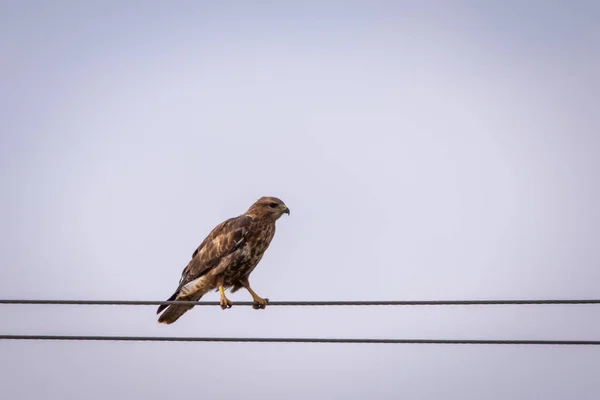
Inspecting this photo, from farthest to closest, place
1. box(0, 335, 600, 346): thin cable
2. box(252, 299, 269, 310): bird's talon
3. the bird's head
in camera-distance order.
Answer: the bird's head, box(252, 299, 269, 310): bird's talon, box(0, 335, 600, 346): thin cable

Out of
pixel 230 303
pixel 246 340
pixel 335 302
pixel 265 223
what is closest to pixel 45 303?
pixel 246 340

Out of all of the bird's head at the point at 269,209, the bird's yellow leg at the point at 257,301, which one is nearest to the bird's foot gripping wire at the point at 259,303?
the bird's yellow leg at the point at 257,301

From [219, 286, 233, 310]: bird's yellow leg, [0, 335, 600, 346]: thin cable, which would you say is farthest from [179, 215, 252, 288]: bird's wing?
[0, 335, 600, 346]: thin cable

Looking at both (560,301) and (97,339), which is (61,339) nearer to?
(97,339)

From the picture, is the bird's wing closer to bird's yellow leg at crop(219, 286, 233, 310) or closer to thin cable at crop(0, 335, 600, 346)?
bird's yellow leg at crop(219, 286, 233, 310)

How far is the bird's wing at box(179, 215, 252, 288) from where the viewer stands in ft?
50.1

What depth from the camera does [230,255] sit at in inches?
599

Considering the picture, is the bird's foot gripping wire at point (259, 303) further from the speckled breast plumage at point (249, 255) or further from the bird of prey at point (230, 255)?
the speckled breast plumage at point (249, 255)

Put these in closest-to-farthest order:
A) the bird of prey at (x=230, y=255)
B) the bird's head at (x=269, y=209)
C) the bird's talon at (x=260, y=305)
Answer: the bird's talon at (x=260, y=305)
the bird of prey at (x=230, y=255)
the bird's head at (x=269, y=209)

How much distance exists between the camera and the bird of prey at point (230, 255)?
1523cm

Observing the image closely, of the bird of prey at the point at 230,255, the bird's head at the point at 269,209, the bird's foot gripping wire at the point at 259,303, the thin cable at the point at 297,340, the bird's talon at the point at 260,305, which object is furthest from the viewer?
the bird's head at the point at 269,209

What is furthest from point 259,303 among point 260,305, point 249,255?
point 249,255

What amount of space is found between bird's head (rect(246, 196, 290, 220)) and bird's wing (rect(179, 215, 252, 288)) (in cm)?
16

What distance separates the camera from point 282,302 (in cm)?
1077
